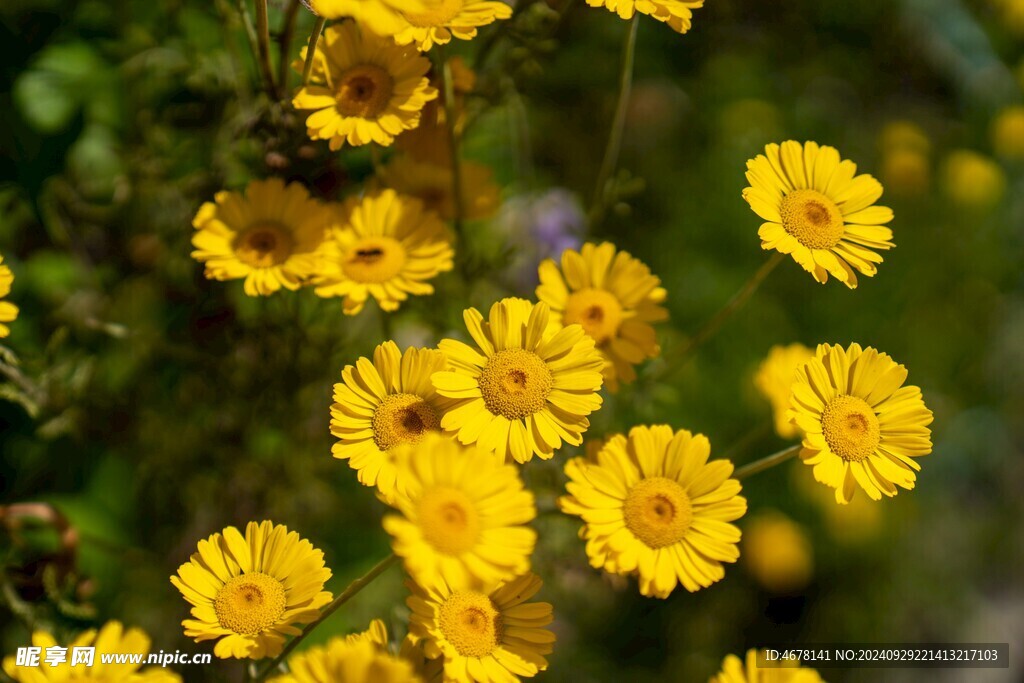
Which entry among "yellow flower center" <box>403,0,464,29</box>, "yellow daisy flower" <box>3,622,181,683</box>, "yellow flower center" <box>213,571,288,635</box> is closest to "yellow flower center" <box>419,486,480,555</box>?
"yellow flower center" <box>213,571,288,635</box>

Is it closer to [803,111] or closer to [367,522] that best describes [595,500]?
[367,522]

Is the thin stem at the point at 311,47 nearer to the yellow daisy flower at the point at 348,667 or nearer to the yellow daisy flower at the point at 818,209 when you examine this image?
the yellow daisy flower at the point at 818,209

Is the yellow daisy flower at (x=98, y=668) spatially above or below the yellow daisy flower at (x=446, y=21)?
below

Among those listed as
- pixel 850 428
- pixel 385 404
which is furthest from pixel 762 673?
pixel 385 404

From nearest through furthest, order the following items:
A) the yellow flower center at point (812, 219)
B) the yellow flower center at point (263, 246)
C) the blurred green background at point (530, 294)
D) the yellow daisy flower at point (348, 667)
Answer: the yellow daisy flower at point (348, 667), the yellow flower center at point (812, 219), the yellow flower center at point (263, 246), the blurred green background at point (530, 294)

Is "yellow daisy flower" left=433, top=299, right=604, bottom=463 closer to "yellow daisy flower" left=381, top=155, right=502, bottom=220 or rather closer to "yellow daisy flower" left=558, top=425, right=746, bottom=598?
"yellow daisy flower" left=558, top=425, right=746, bottom=598

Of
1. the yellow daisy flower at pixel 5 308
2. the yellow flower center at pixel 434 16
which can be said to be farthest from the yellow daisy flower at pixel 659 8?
the yellow daisy flower at pixel 5 308

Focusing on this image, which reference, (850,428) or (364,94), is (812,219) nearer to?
(850,428)
